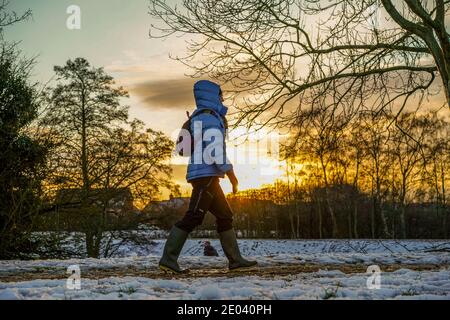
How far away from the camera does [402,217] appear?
3969cm

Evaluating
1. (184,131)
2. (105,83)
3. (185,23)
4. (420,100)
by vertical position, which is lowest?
(184,131)

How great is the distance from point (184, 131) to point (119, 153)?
1531 centimetres

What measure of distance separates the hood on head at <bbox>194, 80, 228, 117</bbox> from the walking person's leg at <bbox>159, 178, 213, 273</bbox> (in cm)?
91

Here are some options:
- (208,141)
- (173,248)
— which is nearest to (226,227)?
(173,248)

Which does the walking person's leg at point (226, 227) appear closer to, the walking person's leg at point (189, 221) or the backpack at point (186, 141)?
the walking person's leg at point (189, 221)

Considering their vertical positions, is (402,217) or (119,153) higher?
(119,153)

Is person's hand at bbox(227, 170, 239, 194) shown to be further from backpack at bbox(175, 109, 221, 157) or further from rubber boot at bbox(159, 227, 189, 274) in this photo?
rubber boot at bbox(159, 227, 189, 274)

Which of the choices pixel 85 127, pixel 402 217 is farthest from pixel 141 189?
pixel 402 217

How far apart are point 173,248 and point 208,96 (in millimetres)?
1923

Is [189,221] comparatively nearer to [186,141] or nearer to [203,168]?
[203,168]

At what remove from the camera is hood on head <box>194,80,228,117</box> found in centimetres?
613
